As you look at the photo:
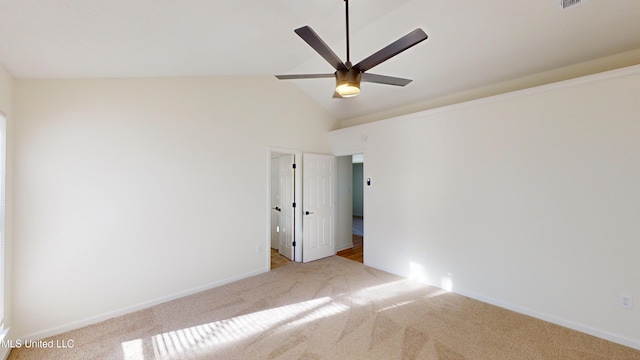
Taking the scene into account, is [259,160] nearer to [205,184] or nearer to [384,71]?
[205,184]

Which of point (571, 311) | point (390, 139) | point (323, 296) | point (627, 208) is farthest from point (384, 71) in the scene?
point (571, 311)

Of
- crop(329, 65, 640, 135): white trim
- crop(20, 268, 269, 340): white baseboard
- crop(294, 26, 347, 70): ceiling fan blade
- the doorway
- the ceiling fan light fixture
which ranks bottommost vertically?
crop(20, 268, 269, 340): white baseboard

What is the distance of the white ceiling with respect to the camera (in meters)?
1.84

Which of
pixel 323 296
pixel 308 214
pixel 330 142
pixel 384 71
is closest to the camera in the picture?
pixel 323 296

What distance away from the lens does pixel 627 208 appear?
2.39m

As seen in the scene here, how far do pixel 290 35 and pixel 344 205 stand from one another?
372 centimetres

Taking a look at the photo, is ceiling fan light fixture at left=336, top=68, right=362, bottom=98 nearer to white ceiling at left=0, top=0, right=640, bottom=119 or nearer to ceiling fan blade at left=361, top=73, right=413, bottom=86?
ceiling fan blade at left=361, top=73, right=413, bottom=86

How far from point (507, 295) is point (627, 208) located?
148 cm

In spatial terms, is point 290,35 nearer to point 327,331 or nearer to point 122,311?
point 327,331

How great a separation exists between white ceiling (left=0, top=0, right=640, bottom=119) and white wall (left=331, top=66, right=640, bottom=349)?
17.4 inches

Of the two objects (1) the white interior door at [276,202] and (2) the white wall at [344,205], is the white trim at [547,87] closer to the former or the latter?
(2) the white wall at [344,205]

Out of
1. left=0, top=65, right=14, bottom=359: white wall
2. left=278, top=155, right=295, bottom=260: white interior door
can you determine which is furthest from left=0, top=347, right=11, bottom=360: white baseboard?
left=278, top=155, right=295, bottom=260: white interior door

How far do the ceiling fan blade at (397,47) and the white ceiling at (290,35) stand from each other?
0.92 m

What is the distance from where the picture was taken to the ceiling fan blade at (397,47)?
1614 mm
